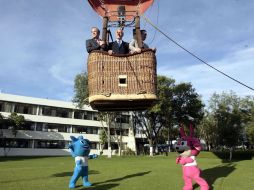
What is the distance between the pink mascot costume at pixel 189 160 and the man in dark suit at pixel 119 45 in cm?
537

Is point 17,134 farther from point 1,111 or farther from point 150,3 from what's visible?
point 150,3

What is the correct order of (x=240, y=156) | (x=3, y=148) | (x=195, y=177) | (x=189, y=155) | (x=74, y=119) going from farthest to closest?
(x=74, y=119)
(x=3, y=148)
(x=240, y=156)
(x=189, y=155)
(x=195, y=177)

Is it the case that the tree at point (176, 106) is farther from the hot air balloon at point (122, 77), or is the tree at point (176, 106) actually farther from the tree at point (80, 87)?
the hot air balloon at point (122, 77)

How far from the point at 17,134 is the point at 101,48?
51.4 m

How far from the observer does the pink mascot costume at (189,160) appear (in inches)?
390

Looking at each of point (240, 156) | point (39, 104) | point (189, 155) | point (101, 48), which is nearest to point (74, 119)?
point (39, 104)

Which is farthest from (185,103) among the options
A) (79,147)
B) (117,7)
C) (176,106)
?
(117,7)

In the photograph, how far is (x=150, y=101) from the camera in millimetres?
5652

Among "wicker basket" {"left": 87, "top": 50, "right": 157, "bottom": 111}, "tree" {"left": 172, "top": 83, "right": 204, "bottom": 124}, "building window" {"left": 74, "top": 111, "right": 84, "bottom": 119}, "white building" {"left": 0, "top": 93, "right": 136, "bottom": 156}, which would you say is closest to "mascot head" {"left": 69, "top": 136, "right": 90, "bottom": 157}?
"wicker basket" {"left": 87, "top": 50, "right": 157, "bottom": 111}

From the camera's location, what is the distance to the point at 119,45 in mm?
6098

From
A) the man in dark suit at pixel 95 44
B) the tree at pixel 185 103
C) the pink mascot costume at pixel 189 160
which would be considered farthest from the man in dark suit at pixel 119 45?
the tree at pixel 185 103

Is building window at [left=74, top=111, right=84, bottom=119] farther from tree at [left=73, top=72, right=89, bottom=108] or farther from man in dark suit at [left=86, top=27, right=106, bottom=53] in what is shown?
man in dark suit at [left=86, top=27, right=106, bottom=53]

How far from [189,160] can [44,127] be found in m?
51.1

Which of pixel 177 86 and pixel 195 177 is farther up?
pixel 177 86
